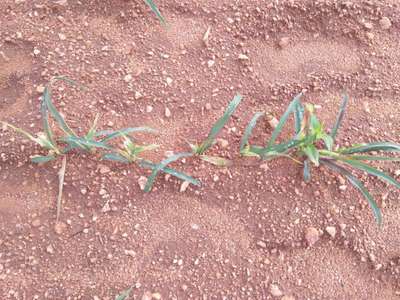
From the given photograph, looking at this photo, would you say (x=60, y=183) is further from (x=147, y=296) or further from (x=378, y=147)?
(x=378, y=147)

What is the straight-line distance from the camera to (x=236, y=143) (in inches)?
54.0

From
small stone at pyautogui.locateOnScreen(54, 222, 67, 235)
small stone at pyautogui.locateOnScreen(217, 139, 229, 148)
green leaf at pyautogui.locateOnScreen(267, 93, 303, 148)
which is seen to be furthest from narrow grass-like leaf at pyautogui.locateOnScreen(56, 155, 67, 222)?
green leaf at pyautogui.locateOnScreen(267, 93, 303, 148)

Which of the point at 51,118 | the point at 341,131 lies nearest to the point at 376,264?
the point at 341,131

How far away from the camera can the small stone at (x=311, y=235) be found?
50.6 inches

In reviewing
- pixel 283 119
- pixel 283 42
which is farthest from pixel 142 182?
pixel 283 42

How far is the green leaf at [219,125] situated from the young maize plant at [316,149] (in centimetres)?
7

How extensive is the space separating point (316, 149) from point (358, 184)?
0.15 metres

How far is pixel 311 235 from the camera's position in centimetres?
129

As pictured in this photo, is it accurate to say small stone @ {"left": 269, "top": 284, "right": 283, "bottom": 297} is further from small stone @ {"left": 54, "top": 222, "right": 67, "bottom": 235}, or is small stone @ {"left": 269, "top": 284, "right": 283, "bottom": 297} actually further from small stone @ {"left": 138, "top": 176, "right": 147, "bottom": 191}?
small stone @ {"left": 54, "top": 222, "right": 67, "bottom": 235}

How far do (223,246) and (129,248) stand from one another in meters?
0.26

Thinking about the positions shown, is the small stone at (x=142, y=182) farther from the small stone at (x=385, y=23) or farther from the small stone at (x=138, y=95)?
the small stone at (x=385, y=23)

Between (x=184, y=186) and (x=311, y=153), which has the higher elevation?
(x=311, y=153)

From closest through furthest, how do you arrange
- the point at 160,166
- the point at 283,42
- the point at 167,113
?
the point at 160,166 < the point at 167,113 < the point at 283,42

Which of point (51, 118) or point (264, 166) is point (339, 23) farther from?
point (51, 118)
